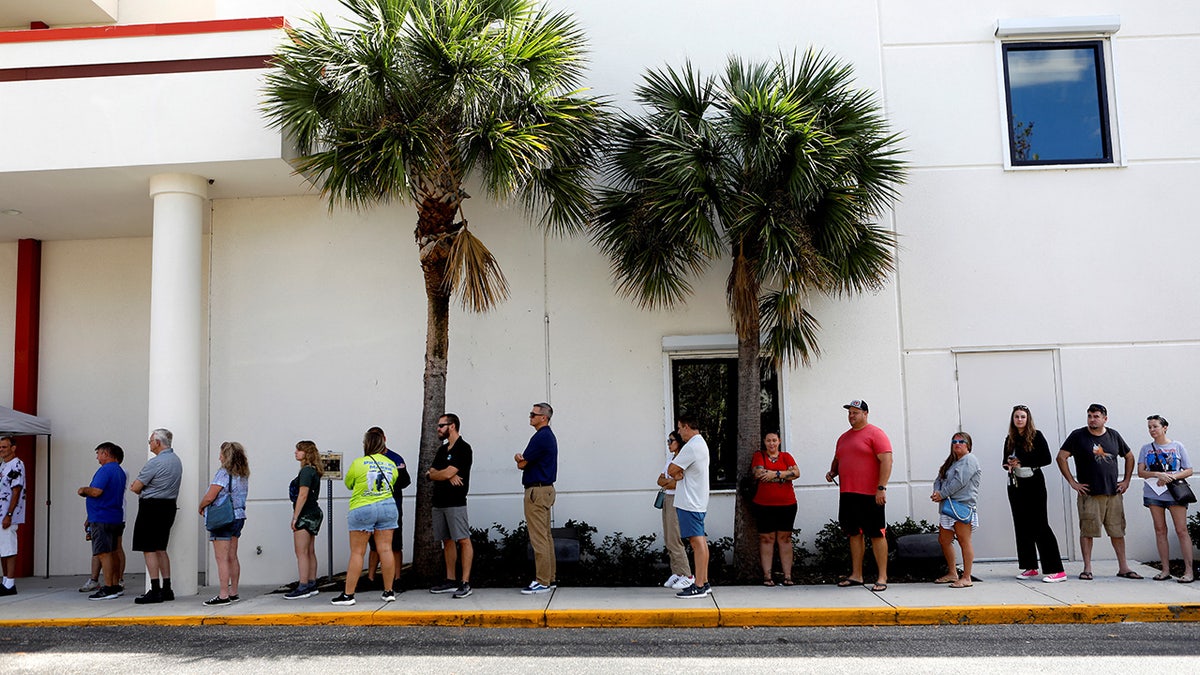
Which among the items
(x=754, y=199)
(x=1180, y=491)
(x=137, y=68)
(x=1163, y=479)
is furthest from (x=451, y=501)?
(x=1180, y=491)

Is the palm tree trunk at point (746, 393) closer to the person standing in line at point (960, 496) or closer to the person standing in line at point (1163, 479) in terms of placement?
the person standing in line at point (960, 496)

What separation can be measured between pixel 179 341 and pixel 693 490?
20.0ft

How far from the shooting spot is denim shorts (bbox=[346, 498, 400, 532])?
31.3 feet

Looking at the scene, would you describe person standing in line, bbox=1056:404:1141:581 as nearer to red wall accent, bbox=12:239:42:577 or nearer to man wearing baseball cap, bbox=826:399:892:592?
man wearing baseball cap, bbox=826:399:892:592

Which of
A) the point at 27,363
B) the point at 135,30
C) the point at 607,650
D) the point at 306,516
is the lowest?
the point at 607,650

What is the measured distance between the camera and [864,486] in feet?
32.5

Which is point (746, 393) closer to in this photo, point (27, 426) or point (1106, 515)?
point (1106, 515)

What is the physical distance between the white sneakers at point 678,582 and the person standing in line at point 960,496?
2.68m

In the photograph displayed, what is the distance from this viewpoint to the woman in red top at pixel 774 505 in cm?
1034

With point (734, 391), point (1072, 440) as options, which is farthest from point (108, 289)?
point (1072, 440)

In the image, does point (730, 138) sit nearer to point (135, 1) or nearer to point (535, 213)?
point (535, 213)

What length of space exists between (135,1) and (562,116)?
7.66 m

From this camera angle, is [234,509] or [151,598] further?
[151,598]

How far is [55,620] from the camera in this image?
9.52m
